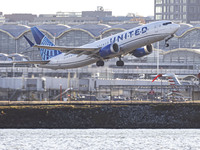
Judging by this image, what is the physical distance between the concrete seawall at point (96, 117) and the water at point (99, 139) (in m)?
0.80

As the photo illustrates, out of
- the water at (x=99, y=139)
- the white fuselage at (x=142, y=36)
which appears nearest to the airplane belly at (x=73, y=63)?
the white fuselage at (x=142, y=36)

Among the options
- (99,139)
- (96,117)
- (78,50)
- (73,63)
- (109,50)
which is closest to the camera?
(99,139)

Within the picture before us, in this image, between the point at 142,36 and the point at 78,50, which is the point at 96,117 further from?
the point at 78,50

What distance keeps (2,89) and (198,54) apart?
77.7m

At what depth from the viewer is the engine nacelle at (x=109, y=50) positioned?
9256cm

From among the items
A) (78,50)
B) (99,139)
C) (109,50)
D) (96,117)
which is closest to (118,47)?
(109,50)

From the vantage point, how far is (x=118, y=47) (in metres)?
92.3

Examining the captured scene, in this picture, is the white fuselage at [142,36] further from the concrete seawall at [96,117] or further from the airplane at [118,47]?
the concrete seawall at [96,117]

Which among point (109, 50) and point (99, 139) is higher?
point (109, 50)

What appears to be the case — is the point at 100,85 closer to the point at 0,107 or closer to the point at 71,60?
the point at 71,60

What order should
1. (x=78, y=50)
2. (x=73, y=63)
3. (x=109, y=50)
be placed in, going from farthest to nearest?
(x=73, y=63) → (x=78, y=50) → (x=109, y=50)

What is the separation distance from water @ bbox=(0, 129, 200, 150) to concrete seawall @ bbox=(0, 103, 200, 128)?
801 millimetres

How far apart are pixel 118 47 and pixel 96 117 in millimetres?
12539

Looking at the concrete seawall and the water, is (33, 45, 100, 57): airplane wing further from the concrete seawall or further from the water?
the water
